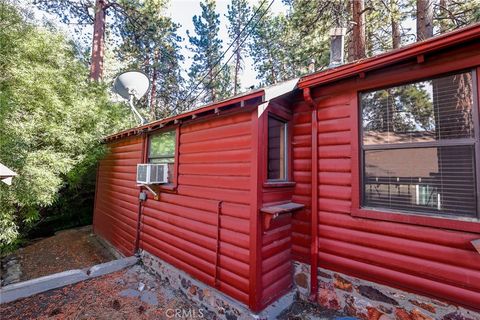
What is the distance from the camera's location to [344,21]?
768 centimetres

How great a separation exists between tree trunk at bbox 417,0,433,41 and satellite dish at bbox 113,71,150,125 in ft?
23.2

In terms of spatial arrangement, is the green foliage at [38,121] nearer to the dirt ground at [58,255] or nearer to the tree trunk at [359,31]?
the dirt ground at [58,255]

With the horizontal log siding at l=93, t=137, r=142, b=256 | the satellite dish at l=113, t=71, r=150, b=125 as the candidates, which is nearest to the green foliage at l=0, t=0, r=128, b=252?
the horizontal log siding at l=93, t=137, r=142, b=256

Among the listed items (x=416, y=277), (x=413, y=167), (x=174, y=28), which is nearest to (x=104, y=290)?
(x=416, y=277)

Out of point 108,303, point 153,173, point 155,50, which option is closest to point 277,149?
point 153,173

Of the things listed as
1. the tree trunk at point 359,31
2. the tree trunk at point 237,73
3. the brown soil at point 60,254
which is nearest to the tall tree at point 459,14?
the tree trunk at point 359,31

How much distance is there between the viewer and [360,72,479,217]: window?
2.29 metres

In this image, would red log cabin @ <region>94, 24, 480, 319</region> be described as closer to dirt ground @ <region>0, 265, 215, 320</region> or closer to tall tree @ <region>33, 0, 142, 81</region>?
dirt ground @ <region>0, 265, 215, 320</region>

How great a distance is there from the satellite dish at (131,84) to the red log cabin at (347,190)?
280cm

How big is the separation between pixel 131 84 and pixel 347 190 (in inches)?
236

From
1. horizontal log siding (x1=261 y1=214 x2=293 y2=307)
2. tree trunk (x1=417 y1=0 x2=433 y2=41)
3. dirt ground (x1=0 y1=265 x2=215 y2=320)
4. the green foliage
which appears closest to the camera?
horizontal log siding (x1=261 y1=214 x2=293 y2=307)

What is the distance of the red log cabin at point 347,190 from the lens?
2.31 metres

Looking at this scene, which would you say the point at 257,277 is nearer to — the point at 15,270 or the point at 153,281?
the point at 153,281

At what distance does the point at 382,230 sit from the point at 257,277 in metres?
1.57
